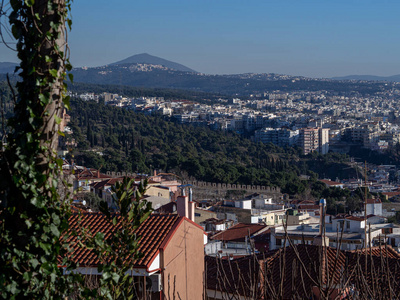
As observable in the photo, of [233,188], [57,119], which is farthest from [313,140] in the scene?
[57,119]

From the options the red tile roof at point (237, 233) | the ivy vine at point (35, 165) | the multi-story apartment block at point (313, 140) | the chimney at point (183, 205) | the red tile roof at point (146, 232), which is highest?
the ivy vine at point (35, 165)

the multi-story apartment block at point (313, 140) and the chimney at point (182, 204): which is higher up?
the chimney at point (182, 204)

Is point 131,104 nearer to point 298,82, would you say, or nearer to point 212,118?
point 212,118

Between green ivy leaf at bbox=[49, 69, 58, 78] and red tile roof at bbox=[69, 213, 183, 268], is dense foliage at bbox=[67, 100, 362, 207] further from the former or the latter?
green ivy leaf at bbox=[49, 69, 58, 78]

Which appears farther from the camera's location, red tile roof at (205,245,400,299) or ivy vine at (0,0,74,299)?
red tile roof at (205,245,400,299)

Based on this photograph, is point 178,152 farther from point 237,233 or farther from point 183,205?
point 183,205

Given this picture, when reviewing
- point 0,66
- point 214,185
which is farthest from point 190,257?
point 0,66

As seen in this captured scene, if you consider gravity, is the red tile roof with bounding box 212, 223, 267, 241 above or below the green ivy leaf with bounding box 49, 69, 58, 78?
below

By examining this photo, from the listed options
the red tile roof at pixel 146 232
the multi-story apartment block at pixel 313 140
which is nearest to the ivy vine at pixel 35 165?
→ the red tile roof at pixel 146 232

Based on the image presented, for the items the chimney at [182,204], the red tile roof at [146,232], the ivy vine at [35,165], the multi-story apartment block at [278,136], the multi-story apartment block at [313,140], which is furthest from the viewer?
the multi-story apartment block at [278,136]

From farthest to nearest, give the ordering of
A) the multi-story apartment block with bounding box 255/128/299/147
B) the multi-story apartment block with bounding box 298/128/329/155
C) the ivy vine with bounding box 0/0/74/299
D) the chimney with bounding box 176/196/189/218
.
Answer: the multi-story apartment block with bounding box 255/128/299/147
the multi-story apartment block with bounding box 298/128/329/155
the chimney with bounding box 176/196/189/218
the ivy vine with bounding box 0/0/74/299

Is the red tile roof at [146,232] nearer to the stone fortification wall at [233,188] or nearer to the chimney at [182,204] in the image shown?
the chimney at [182,204]

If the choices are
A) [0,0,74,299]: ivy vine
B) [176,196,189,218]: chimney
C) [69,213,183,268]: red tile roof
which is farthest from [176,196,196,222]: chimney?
[0,0,74,299]: ivy vine
